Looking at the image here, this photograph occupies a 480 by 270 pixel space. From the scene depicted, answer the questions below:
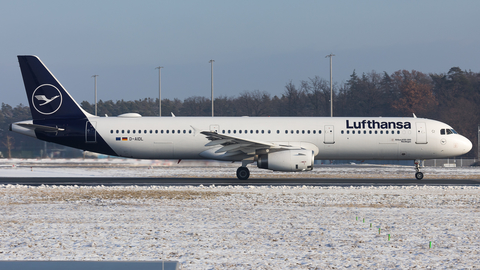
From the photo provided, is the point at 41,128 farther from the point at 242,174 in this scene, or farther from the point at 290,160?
the point at 290,160

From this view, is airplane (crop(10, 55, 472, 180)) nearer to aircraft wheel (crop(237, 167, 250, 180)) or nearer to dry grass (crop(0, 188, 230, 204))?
aircraft wheel (crop(237, 167, 250, 180))

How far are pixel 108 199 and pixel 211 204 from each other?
3.68 m

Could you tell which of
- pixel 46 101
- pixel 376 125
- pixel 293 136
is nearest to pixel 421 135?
pixel 376 125

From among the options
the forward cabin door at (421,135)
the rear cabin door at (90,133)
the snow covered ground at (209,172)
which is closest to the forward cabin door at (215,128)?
the snow covered ground at (209,172)

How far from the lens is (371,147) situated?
955 inches

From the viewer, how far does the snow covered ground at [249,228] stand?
7.41 m

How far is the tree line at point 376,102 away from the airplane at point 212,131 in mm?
36567

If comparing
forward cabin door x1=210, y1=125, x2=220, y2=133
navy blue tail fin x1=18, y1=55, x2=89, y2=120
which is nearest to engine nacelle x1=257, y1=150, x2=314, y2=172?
forward cabin door x1=210, y1=125, x2=220, y2=133

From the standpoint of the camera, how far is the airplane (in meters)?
23.9

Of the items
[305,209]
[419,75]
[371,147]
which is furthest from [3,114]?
[305,209]

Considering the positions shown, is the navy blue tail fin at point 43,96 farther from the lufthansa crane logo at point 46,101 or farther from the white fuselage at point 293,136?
the white fuselage at point 293,136

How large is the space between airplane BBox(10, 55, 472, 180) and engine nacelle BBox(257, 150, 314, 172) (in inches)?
49.9

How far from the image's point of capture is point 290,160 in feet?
71.8

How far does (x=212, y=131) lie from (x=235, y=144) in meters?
1.64
